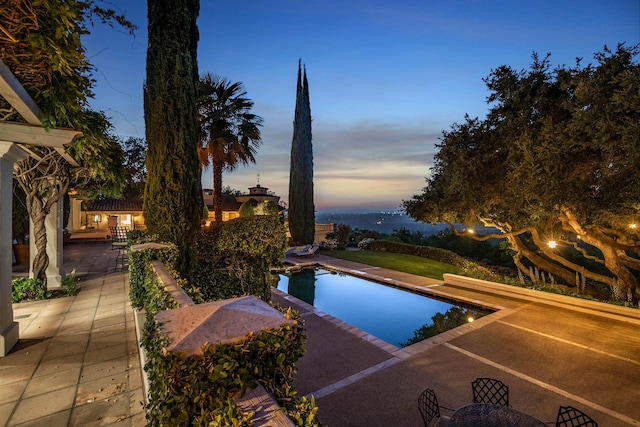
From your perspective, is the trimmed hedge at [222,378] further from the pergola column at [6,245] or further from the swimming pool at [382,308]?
the swimming pool at [382,308]

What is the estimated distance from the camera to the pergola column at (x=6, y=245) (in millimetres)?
4059

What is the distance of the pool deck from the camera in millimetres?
3281

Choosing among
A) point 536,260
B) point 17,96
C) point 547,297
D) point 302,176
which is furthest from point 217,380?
point 302,176

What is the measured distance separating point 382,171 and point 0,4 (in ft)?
137

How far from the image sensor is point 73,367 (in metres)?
3.83

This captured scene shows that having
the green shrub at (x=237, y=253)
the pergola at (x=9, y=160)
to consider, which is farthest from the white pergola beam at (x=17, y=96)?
the green shrub at (x=237, y=253)

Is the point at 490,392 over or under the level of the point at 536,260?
under

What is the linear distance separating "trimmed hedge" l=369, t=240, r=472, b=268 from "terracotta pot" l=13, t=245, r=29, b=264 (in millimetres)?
19108

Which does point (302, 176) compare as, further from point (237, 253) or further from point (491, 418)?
point (491, 418)

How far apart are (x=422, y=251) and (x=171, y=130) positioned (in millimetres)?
16752

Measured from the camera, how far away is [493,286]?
9609 mm

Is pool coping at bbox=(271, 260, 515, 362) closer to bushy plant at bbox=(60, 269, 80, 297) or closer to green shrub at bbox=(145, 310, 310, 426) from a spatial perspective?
green shrub at bbox=(145, 310, 310, 426)

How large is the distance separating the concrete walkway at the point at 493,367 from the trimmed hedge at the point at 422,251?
9.51 metres

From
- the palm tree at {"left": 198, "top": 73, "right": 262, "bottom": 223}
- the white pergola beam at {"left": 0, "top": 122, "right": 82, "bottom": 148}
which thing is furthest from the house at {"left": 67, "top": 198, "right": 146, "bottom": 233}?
the white pergola beam at {"left": 0, "top": 122, "right": 82, "bottom": 148}
